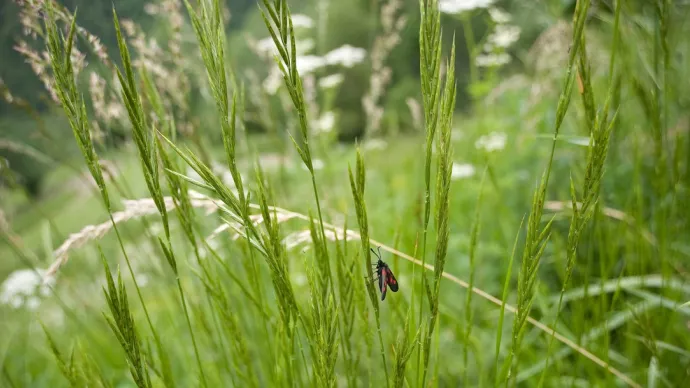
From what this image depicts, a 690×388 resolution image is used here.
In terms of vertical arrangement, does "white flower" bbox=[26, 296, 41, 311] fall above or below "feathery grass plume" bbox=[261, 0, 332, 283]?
below

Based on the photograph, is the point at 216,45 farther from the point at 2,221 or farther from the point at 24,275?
the point at 24,275

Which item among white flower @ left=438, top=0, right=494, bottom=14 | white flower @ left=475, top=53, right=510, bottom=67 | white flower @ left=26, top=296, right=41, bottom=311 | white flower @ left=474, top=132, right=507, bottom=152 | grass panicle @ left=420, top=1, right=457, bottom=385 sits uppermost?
white flower @ left=438, top=0, right=494, bottom=14

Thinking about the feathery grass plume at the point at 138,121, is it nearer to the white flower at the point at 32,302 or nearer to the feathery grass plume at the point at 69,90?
the feathery grass plume at the point at 69,90

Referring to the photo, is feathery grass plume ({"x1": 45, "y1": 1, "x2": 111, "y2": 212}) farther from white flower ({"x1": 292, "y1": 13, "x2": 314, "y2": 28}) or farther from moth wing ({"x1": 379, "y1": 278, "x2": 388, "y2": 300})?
white flower ({"x1": 292, "y1": 13, "x2": 314, "y2": 28})

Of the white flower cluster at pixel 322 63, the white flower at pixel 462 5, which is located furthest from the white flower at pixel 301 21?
the white flower at pixel 462 5

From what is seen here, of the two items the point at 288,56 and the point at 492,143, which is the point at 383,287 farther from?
the point at 492,143

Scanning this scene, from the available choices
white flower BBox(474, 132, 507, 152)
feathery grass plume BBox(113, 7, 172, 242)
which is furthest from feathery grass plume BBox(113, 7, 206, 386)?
white flower BBox(474, 132, 507, 152)

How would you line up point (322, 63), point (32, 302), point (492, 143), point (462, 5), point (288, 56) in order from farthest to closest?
point (322, 63), point (32, 302), point (462, 5), point (492, 143), point (288, 56)

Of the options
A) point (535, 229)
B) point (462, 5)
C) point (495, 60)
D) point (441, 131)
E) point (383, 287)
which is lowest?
point (383, 287)

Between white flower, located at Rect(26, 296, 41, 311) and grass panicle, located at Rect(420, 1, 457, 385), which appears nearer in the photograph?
grass panicle, located at Rect(420, 1, 457, 385)

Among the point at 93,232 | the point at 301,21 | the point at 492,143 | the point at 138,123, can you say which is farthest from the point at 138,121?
the point at 301,21

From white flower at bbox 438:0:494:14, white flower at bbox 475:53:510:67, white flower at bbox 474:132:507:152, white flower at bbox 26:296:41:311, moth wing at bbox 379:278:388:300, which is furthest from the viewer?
white flower at bbox 475:53:510:67

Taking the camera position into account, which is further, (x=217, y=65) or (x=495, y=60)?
(x=495, y=60)
